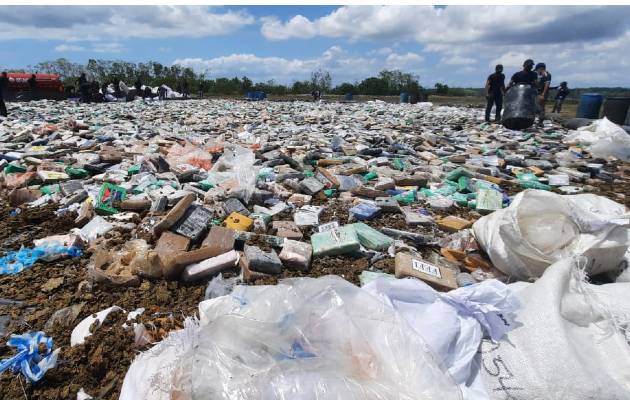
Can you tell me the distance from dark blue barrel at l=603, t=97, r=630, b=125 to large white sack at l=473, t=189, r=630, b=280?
857 centimetres

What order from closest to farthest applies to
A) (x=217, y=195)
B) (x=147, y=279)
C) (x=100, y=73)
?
1. (x=147, y=279)
2. (x=217, y=195)
3. (x=100, y=73)

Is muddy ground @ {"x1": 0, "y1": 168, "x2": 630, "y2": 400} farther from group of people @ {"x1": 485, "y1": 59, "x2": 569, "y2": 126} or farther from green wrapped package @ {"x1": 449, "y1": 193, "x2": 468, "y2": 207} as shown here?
group of people @ {"x1": 485, "y1": 59, "x2": 569, "y2": 126}

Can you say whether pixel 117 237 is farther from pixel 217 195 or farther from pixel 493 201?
Answer: pixel 493 201

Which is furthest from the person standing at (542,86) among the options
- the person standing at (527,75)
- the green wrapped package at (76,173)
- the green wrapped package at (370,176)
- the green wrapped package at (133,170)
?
the green wrapped package at (76,173)

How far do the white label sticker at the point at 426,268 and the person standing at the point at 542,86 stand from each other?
783cm

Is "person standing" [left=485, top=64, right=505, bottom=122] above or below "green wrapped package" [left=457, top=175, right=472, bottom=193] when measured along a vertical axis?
above

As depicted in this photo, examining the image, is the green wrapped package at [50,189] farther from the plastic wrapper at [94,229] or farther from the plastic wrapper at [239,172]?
the plastic wrapper at [239,172]

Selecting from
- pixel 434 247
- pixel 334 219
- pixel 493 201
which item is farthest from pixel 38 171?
pixel 493 201

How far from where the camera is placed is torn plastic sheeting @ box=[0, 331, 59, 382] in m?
1.54

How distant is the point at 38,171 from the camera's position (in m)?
4.18

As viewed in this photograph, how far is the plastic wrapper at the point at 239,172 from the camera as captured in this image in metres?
3.47

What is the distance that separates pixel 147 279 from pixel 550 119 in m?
10.7

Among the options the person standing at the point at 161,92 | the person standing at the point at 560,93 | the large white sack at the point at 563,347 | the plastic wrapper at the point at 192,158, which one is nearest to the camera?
the large white sack at the point at 563,347

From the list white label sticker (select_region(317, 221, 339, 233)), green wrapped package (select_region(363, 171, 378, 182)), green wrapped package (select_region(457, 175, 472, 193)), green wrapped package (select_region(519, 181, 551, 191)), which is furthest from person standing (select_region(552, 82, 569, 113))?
white label sticker (select_region(317, 221, 339, 233))
